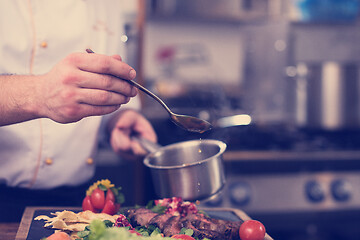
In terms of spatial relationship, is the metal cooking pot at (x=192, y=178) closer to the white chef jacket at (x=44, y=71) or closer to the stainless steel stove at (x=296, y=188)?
the white chef jacket at (x=44, y=71)

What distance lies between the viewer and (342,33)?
289 centimetres

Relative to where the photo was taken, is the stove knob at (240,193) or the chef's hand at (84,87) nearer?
the chef's hand at (84,87)

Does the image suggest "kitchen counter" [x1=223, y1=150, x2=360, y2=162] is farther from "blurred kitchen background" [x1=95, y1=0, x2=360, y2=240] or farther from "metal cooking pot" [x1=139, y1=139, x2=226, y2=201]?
"metal cooking pot" [x1=139, y1=139, x2=226, y2=201]

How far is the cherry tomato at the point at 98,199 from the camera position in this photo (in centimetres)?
112

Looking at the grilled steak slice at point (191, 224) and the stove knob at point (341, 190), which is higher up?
the grilled steak slice at point (191, 224)

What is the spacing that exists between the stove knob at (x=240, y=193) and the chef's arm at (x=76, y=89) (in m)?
1.19

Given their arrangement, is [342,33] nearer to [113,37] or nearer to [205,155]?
[113,37]

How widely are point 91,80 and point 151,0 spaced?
199 centimetres

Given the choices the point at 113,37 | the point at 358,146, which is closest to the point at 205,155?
the point at 113,37

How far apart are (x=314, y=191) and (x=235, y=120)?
71cm

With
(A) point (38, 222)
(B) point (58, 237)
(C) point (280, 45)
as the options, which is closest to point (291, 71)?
(C) point (280, 45)

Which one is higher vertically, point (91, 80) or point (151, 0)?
point (151, 0)

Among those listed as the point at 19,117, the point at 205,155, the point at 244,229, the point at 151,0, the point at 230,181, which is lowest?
the point at 230,181

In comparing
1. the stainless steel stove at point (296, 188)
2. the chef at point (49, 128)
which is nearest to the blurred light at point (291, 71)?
the stainless steel stove at point (296, 188)
